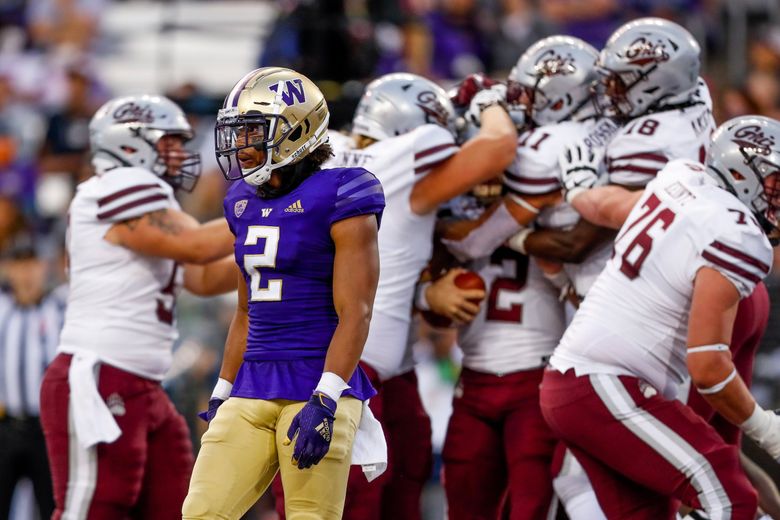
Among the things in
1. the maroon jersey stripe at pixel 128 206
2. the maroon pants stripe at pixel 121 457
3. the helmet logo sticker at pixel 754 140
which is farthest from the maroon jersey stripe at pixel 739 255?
the maroon pants stripe at pixel 121 457

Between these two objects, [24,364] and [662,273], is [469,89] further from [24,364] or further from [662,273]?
[24,364]

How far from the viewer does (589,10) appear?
10.8 meters

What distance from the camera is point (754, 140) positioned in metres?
4.54

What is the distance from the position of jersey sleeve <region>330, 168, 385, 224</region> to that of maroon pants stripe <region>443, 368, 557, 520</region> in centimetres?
146

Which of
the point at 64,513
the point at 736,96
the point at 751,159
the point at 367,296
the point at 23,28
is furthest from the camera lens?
the point at 23,28

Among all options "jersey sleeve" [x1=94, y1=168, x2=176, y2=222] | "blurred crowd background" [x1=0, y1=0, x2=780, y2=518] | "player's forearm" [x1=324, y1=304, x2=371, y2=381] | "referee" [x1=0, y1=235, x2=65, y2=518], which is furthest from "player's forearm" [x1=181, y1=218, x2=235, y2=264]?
"blurred crowd background" [x1=0, y1=0, x2=780, y2=518]

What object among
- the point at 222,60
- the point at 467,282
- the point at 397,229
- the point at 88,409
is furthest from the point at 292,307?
the point at 222,60

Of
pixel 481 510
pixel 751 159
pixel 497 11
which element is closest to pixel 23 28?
pixel 497 11

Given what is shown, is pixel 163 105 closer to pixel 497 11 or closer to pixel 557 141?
pixel 557 141

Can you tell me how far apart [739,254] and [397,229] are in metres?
1.42

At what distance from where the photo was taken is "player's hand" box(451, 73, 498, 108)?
5.70 m

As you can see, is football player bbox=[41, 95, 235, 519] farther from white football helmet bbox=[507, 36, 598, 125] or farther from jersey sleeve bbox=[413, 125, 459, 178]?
white football helmet bbox=[507, 36, 598, 125]

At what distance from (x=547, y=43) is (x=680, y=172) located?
1145 mm

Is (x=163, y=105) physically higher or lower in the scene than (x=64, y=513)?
higher
